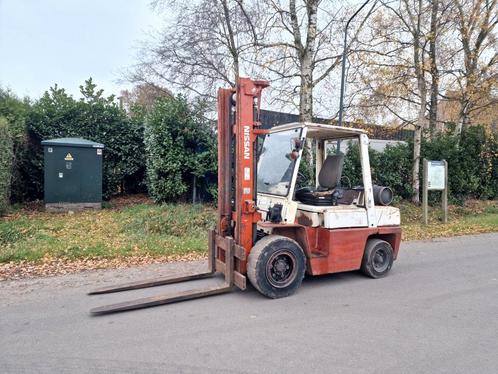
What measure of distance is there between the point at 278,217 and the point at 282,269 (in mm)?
771

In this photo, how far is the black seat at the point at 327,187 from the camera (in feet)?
19.1

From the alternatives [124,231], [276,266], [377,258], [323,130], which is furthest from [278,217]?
[124,231]

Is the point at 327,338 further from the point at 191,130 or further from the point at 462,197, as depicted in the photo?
the point at 462,197

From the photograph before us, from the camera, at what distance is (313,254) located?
18.0ft

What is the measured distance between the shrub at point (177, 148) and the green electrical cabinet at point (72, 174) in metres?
1.83

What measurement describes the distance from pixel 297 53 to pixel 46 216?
970cm

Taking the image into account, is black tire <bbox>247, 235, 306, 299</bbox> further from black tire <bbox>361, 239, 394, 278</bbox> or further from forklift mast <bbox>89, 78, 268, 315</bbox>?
black tire <bbox>361, 239, 394, 278</bbox>

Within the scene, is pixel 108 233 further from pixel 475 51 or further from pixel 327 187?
pixel 475 51

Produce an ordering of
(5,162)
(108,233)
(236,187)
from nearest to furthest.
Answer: (236,187)
(108,233)
(5,162)

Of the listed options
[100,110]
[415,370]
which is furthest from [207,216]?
[415,370]

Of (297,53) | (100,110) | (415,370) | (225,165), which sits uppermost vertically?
(297,53)

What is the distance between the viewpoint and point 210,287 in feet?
16.6

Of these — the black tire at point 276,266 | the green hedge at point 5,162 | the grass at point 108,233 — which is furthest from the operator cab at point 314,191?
the green hedge at point 5,162

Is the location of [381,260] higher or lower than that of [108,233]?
lower
